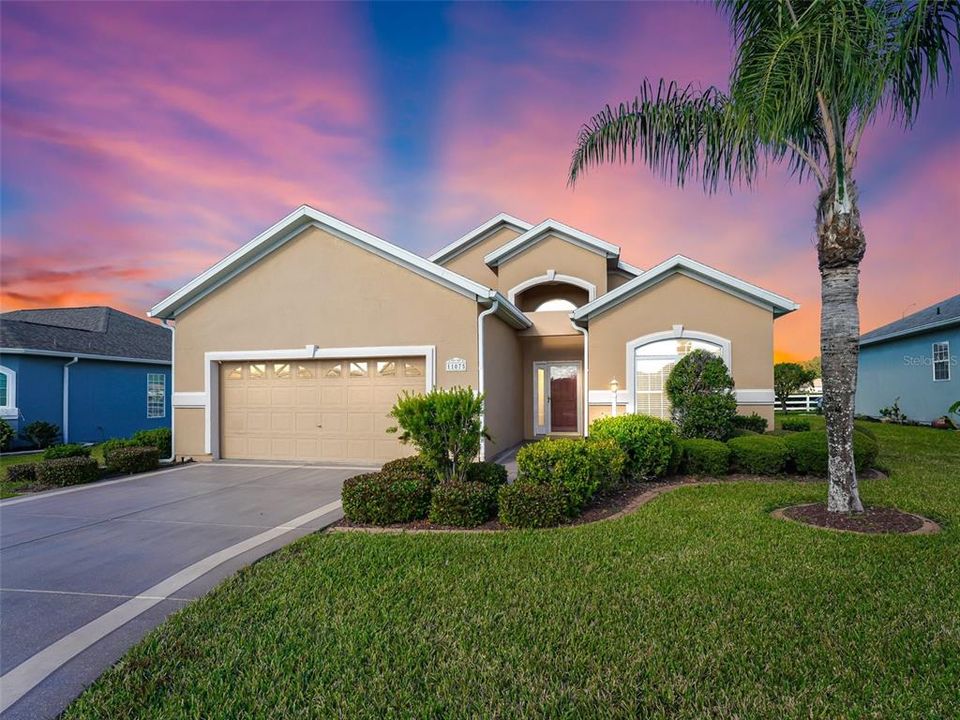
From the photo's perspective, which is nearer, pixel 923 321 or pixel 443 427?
pixel 443 427

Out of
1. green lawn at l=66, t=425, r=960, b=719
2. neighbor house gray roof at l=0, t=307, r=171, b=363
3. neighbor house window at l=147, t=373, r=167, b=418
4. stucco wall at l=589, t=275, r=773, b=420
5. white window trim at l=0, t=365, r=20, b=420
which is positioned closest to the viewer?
green lawn at l=66, t=425, r=960, b=719

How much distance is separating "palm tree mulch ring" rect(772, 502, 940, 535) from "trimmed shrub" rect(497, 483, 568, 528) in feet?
9.72

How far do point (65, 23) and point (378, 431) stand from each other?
9493 millimetres

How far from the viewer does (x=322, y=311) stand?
11445 millimetres

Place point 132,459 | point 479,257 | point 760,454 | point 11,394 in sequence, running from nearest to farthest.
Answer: point 760,454, point 132,459, point 11,394, point 479,257

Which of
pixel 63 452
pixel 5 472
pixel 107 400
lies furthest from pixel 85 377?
pixel 63 452

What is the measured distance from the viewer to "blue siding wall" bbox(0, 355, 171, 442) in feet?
51.3

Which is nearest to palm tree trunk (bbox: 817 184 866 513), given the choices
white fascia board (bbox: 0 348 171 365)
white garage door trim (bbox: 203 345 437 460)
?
white garage door trim (bbox: 203 345 437 460)

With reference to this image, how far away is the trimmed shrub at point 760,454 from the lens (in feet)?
29.2

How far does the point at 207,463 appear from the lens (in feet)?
38.7

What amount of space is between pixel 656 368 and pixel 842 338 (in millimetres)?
5949

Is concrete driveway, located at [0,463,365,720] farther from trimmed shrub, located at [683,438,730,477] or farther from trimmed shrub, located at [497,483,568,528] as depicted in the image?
trimmed shrub, located at [683,438,730,477]

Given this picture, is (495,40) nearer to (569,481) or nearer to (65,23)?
(65,23)

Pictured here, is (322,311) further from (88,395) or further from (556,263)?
(88,395)
